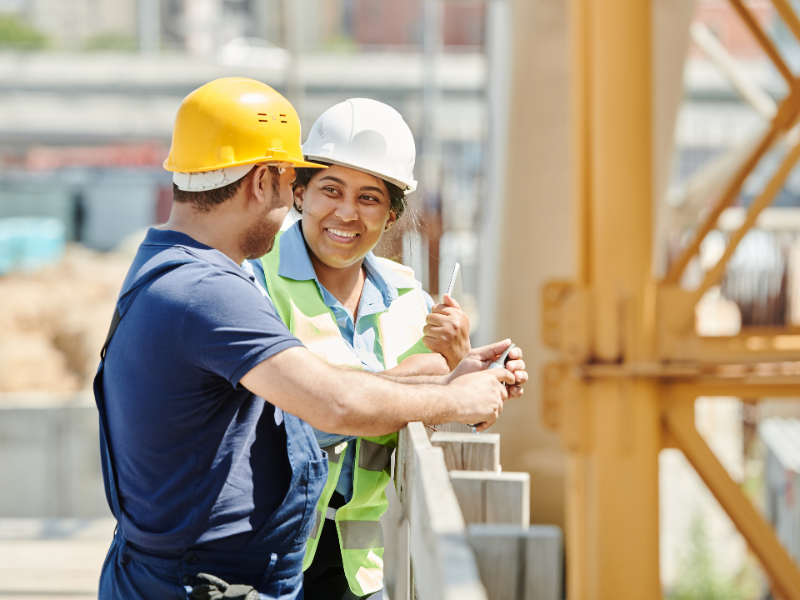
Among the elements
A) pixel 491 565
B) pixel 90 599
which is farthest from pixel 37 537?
pixel 491 565

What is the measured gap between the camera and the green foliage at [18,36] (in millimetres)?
42781

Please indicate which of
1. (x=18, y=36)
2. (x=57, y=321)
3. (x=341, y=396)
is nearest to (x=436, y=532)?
(x=341, y=396)

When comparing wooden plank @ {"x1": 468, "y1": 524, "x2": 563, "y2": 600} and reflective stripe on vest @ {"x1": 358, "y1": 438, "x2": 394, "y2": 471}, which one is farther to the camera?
reflective stripe on vest @ {"x1": 358, "y1": 438, "x2": 394, "y2": 471}

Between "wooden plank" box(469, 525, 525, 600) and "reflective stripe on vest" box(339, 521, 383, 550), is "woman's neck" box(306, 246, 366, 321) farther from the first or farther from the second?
"wooden plank" box(469, 525, 525, 600)

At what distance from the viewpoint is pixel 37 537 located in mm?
7363

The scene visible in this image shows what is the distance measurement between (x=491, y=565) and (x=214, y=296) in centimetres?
83

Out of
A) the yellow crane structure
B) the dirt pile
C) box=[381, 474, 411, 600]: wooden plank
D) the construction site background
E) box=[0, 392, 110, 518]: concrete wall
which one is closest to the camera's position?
box=[381, 474, 411, 600]: wooden plank

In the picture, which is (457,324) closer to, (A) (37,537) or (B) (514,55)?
(A) (37,537)

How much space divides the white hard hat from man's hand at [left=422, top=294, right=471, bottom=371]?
33 centimetres

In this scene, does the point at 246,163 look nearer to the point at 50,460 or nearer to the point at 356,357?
the point at 356,357

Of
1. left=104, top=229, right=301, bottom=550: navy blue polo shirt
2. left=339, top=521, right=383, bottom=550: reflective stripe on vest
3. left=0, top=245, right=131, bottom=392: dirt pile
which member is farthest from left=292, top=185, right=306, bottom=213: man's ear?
left=0, top=245, right=131, bottom=392: dirt pile

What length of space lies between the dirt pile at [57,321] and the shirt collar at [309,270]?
40.0ft

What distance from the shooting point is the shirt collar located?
244 cm

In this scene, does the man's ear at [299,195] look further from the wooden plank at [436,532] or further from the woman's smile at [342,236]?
the wooden plank at [436,532]
